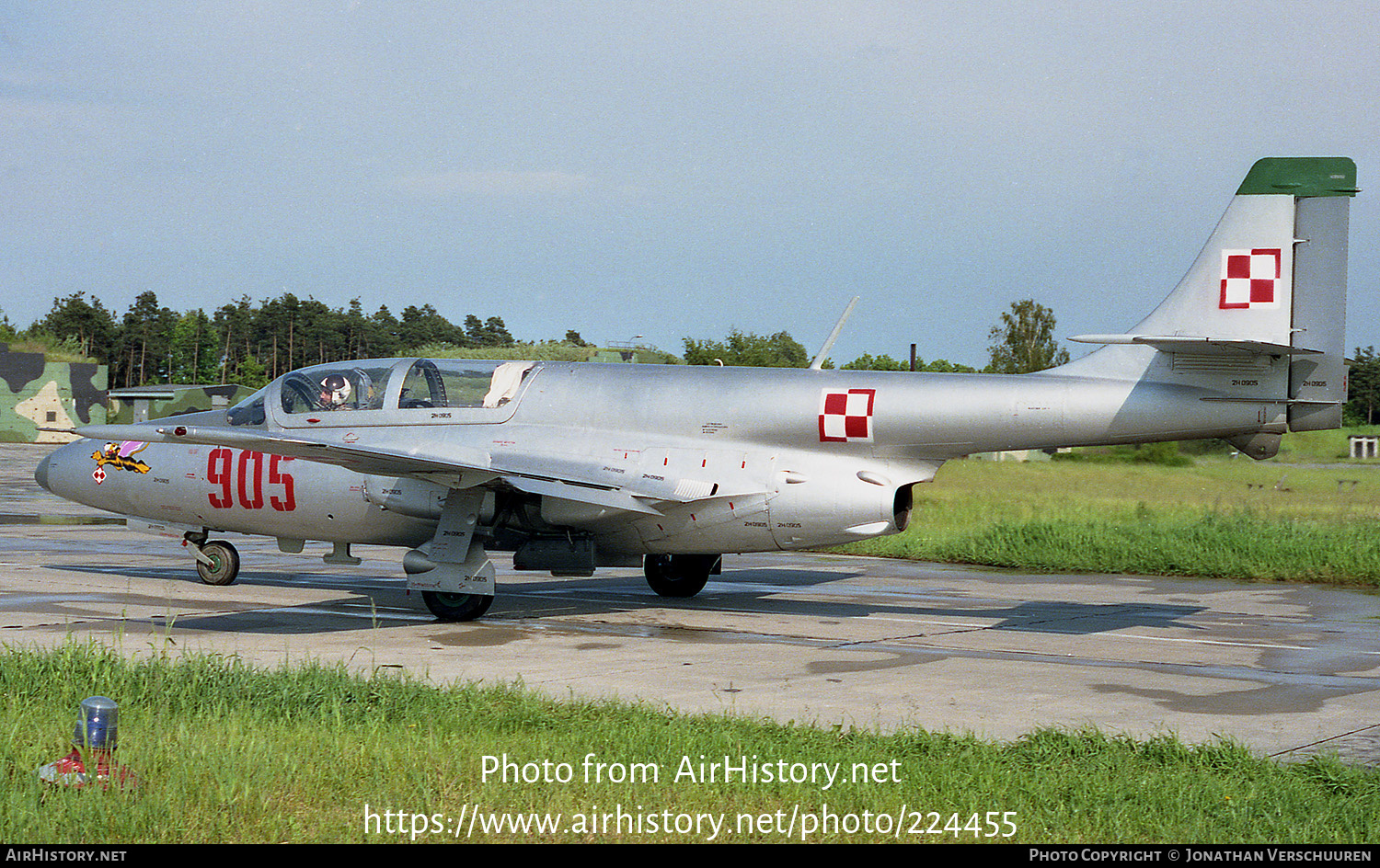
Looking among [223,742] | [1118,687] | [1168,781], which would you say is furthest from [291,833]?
[1118,687]

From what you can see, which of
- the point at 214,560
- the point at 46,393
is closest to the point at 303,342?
the point at 46,393

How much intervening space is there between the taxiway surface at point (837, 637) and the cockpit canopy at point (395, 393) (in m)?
2.13

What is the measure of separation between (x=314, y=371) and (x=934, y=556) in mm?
10948

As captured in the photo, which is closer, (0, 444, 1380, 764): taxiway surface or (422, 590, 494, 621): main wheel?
(0, 444, 1380, 764): taxiway surface

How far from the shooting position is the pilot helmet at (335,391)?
14.0 metres

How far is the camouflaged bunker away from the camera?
59938 mm

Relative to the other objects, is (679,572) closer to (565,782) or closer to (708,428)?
(708,428)

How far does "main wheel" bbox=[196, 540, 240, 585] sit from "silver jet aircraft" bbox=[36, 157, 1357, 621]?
0.83 metres

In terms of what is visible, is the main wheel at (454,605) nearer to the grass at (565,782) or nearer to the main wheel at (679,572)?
the main wheel at (679,572)

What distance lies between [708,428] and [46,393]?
5649cm

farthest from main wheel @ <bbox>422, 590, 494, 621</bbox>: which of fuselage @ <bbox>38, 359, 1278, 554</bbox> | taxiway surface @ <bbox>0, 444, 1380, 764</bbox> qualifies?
fuselage @ <bbox>38, 359, 1278, 554</bbox>

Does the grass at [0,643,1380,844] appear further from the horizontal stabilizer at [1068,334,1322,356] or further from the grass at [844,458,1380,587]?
the grass at [844,458,1380,587]
